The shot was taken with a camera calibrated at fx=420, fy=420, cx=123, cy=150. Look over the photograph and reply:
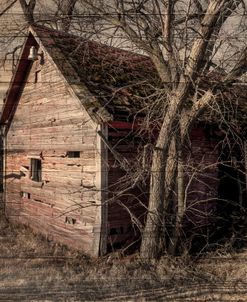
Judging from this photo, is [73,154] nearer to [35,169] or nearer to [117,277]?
[35,169]

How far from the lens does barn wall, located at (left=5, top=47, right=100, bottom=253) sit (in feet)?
28.7

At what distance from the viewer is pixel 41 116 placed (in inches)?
423

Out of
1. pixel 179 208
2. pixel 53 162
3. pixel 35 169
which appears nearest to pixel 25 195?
pixel 35 169

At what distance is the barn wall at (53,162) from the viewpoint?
8.74 meters

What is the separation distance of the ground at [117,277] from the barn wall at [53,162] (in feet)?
2.74

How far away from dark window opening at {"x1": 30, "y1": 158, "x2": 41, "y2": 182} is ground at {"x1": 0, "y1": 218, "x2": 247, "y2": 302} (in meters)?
2.76

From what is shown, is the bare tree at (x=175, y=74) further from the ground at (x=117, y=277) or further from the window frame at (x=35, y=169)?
the window frame at (x=35, y=169)

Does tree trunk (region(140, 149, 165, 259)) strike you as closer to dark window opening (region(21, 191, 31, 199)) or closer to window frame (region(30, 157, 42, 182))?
window frame (region(30, 157, 42, 182))

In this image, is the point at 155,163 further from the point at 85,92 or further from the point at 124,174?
the point at 85,92

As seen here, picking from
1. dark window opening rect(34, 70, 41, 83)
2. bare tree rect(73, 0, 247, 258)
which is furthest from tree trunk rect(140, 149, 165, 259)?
dark window opening rect(34, 70, 41, 83)

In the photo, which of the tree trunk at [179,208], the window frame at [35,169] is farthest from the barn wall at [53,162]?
the tree trunk at [179,208]

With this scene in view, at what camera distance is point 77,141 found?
9109 mm

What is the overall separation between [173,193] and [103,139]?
1727 mm

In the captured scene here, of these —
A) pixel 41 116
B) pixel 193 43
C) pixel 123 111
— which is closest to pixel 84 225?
pixel 123 111
